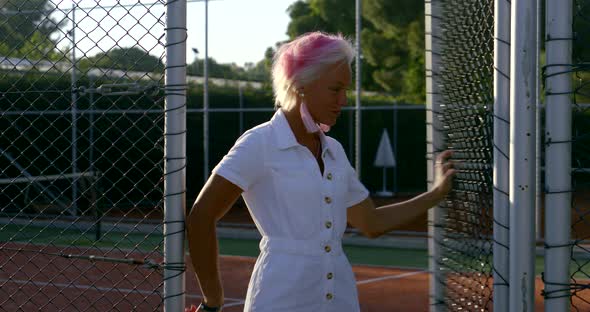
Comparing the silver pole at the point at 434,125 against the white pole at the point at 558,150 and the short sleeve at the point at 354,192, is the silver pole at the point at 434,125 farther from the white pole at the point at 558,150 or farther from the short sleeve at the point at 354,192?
the white pole at the point at 558,150

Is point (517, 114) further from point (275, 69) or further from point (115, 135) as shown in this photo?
point (115, 135)

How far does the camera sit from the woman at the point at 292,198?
3.05m

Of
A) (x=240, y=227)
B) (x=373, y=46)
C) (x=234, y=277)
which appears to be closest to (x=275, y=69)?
(x=234, y=277)

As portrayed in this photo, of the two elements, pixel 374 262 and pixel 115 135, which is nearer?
pixel 374 262

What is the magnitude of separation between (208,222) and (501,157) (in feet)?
3.28

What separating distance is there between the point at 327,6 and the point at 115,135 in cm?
1855

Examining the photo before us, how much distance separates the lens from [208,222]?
3.05 meters

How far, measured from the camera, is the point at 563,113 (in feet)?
9.29

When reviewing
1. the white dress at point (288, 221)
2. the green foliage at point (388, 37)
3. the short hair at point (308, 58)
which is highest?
the green foliage at point (388, 37)

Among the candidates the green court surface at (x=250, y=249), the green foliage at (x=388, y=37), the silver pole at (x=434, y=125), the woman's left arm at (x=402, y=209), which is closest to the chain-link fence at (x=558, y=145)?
the woman's left arm at (x=402, y=209)

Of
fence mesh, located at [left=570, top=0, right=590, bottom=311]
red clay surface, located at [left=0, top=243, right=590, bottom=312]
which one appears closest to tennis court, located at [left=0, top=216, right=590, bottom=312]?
red clay surface, located at [left=0, top=243, right=590, bottom=312]

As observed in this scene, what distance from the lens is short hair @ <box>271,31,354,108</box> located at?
310 cm

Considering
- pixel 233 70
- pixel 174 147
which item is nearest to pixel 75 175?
pixel 174 147

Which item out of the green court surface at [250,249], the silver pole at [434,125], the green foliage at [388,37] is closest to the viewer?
the silver pole at [434,125]
